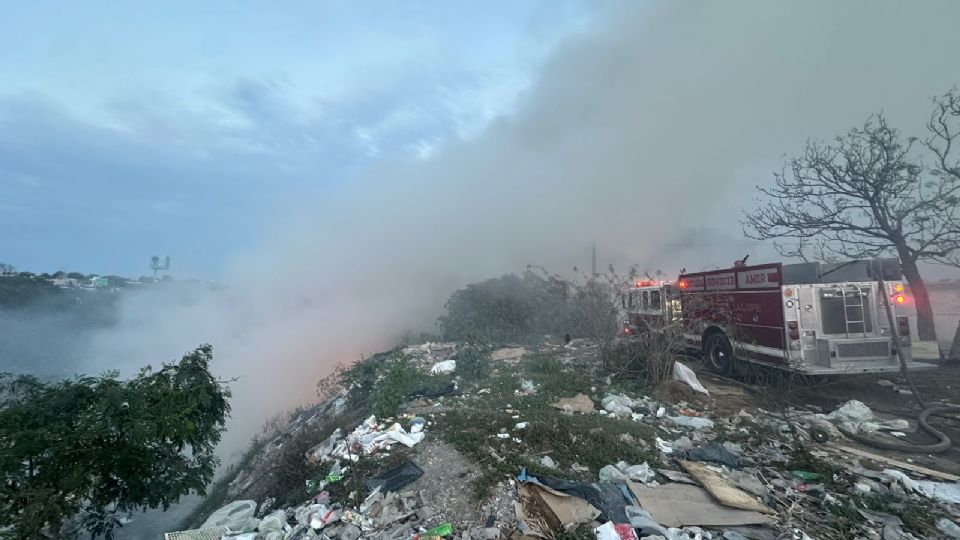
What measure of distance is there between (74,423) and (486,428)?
12.7 feet

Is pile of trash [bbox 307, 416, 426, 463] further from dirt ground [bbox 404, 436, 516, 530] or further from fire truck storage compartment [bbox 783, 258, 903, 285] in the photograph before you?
fire truck storage compartment [bbox 783, 258, 903, 285]

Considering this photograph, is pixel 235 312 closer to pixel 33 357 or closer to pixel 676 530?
pixel 33 357

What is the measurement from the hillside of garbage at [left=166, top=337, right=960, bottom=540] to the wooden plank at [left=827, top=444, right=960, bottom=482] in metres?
0.02

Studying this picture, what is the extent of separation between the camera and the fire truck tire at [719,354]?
818 centimetres

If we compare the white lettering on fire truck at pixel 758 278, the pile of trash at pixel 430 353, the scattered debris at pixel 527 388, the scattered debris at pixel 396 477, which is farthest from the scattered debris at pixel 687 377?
the pile of trash at pixel 430 353

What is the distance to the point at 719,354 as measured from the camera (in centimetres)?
852

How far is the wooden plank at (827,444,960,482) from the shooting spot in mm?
4239

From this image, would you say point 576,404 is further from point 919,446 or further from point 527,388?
point 919,446

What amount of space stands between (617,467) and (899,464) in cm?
286

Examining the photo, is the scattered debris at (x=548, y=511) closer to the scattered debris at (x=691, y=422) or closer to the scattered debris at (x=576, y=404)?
the scattered debris at (x=576, y=404)

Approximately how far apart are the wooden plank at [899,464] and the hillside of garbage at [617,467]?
2 centimetres

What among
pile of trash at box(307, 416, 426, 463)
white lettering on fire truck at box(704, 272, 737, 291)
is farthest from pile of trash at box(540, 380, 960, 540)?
white lettering on fire truck at box(704, 272, 737, 291)

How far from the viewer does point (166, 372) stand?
4.76 metres

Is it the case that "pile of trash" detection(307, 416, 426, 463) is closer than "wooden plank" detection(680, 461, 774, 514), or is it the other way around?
"wooden plank" detection(680, 461, 774, 514)
